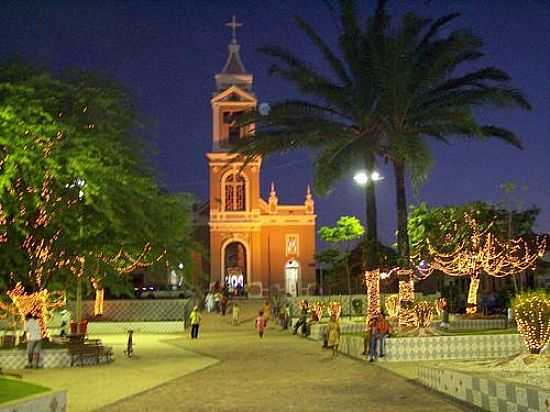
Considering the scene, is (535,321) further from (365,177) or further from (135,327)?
(135,327)

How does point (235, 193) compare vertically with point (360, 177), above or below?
above

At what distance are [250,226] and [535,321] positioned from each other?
40.3 meters

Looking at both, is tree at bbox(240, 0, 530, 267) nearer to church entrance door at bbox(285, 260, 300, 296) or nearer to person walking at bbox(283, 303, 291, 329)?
person walking at bbox(283, 303, 291, 329)

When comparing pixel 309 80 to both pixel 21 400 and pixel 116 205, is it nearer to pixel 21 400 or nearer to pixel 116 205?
pixel 116 205

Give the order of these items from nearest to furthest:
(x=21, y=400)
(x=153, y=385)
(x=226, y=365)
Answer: (x=21, y=400)
(x=153, y=385)
(x=226, y=365)

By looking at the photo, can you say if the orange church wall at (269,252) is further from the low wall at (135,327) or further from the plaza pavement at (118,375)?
the plaza pavement at (118,375)

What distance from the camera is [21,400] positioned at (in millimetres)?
9094

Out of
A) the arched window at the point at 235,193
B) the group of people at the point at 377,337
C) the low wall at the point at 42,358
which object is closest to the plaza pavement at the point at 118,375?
the low wall at the point at 42,358

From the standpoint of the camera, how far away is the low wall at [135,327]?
117ft

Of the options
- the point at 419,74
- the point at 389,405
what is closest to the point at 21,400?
the point at 389,405

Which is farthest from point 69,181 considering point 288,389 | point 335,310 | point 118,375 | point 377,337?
point 335,310

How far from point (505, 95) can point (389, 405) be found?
13.6m

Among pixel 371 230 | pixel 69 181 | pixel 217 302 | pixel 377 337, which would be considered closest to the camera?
pixel 69 181

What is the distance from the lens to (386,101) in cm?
2284
